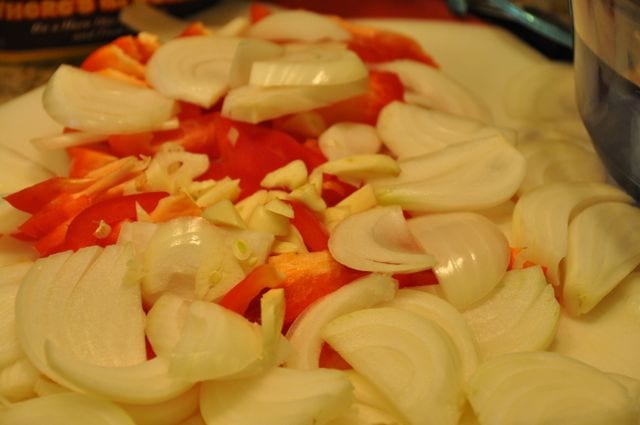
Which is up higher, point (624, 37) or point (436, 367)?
A: point (624, 37)

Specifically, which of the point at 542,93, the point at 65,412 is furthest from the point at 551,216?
the point at 65,412

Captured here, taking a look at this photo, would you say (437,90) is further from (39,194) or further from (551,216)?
(39,194)

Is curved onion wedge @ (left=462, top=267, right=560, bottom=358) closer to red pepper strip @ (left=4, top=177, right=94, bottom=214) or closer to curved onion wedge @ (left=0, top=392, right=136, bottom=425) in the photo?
curved onion wedge @ (left=0, top=392, right=136, bottom=425)

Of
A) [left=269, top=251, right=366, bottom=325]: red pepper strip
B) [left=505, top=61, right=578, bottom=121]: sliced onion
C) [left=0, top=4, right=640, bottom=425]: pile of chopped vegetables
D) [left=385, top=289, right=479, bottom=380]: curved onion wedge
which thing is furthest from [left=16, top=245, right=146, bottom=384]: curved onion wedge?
[left=505, top=61, right=578, bottom=121]: sliced onion

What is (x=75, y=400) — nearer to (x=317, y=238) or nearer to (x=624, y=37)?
(x=317, y=238)

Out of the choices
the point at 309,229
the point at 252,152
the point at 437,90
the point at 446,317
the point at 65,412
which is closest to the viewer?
the point at 65,412

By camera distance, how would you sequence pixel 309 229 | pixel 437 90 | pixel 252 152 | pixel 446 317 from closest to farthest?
pixel 446 317, pixel 309 229, pixel 252 152, pixel 437 90

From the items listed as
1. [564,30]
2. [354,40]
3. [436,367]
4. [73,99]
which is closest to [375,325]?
[436,367]

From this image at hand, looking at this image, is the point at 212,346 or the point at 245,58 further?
the point at 245,58
